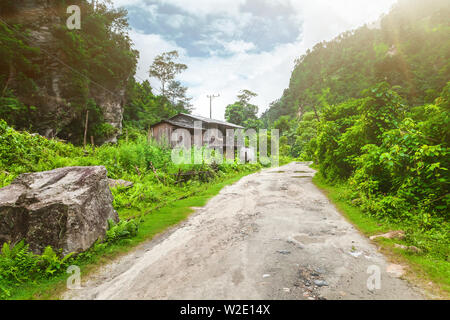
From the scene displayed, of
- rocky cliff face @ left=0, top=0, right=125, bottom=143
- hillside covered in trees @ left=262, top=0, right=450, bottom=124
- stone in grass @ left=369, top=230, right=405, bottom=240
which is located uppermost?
hillside covered in trees @ left=262, top=0, right=450, bottom=124

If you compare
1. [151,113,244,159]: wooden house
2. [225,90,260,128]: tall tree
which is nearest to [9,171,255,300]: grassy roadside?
[151,113,244,159]: wooden house

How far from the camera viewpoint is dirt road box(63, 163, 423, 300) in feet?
10.9

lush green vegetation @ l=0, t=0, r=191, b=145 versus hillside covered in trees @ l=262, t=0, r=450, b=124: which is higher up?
hillside covered in trees @ l=262, t=0, r=450, b=124

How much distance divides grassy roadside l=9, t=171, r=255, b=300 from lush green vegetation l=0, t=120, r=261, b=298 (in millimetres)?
15

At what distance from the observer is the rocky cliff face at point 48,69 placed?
18688mm

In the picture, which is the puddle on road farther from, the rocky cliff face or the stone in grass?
the rocky cliff face

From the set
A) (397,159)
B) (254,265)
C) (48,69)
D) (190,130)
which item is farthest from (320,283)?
(190,130)

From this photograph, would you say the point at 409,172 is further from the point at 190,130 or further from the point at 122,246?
the point at 190,130

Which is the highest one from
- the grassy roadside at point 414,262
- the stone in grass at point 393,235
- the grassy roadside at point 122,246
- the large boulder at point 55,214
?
the large boulder at point 55,214

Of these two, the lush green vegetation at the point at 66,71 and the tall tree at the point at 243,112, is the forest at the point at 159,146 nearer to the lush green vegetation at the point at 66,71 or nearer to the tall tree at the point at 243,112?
the lush green vegetation at the point at 66,71

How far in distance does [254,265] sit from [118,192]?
302 inches

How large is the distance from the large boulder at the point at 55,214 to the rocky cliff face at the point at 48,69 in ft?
60.7

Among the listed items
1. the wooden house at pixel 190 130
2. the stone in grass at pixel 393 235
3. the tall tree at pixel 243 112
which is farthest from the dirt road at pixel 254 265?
the tall tree at pixel 243 112
